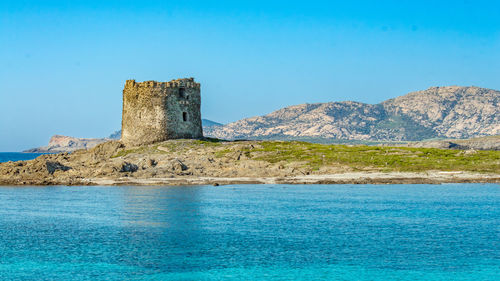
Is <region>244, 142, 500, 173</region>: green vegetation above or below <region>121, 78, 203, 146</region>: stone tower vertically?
below

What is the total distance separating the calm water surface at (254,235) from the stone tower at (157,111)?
57.1 feet

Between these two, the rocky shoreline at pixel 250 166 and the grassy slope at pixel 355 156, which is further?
the grassy slope at pixel 355 156

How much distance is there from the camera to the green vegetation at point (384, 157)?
47688 millimetres

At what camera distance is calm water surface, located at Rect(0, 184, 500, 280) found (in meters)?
18.9

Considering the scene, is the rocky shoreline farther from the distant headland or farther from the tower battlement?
the tower battlement

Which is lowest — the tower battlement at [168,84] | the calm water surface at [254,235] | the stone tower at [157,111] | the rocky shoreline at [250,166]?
the calm water surface at [254,235]

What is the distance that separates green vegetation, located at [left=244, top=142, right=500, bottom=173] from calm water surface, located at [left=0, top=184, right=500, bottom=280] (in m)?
8.21

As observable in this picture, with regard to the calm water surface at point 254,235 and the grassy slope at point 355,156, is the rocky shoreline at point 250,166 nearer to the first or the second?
the grassy slope at point 355,156

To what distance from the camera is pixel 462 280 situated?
17.6m

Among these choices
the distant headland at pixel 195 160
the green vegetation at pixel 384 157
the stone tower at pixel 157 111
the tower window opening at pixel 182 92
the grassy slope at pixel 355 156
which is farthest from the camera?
the tower window opening at pixel 182 92

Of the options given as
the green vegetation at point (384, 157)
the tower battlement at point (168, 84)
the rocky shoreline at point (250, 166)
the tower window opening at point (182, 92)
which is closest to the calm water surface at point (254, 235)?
the rocky shoreline at point (250, 166)

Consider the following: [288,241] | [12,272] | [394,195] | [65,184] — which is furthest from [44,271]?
[65,184]

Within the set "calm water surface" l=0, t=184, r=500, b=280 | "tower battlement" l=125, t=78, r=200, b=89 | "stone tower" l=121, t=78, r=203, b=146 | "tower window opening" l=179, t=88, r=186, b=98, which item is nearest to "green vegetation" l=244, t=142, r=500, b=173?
"stone tower" l=121, t=78, r=203, b=146

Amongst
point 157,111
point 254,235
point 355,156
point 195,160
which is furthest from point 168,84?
point 254,235
